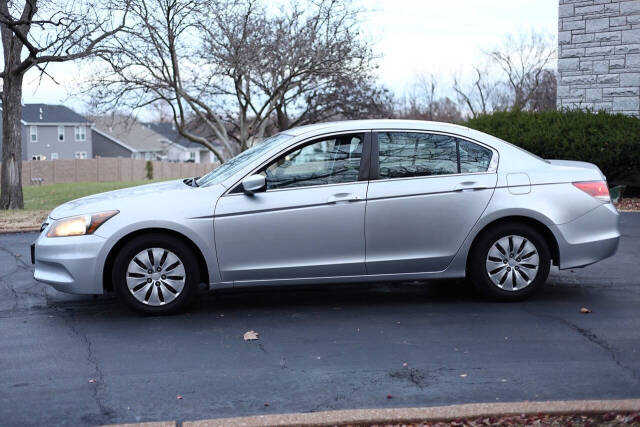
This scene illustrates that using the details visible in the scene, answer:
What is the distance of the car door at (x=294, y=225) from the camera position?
672 centimetres

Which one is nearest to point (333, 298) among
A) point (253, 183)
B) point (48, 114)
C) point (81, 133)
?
point (253, 183)

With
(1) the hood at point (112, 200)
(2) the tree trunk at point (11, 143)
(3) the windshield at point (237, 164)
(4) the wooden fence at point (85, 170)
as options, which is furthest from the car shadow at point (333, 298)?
(4) the wooden fence at point (85, 170)

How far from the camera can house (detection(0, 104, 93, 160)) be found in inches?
2741

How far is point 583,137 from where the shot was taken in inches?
591

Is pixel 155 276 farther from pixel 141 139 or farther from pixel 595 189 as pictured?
pixel 141 139

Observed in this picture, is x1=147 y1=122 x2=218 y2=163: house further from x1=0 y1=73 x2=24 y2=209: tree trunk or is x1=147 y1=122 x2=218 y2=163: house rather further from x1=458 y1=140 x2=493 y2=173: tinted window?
x1=458 y1=140 x2=493 y2=173: tinted window

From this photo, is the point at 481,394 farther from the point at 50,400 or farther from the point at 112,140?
the point at 112,140

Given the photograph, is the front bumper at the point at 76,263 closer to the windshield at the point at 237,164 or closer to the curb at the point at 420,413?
the windshield at the point at 237,164

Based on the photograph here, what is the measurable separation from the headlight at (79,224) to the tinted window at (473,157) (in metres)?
3.13

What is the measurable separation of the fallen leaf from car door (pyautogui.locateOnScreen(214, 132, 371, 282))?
2.20ft

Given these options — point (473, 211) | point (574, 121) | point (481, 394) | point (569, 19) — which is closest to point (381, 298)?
point (473, 211)

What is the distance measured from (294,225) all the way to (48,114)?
7011 cm

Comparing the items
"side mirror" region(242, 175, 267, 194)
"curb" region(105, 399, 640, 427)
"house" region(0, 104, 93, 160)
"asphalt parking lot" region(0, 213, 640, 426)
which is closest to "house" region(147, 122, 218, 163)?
"house" region(0, 104, 93, 160)

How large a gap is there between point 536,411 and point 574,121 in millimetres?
12246
